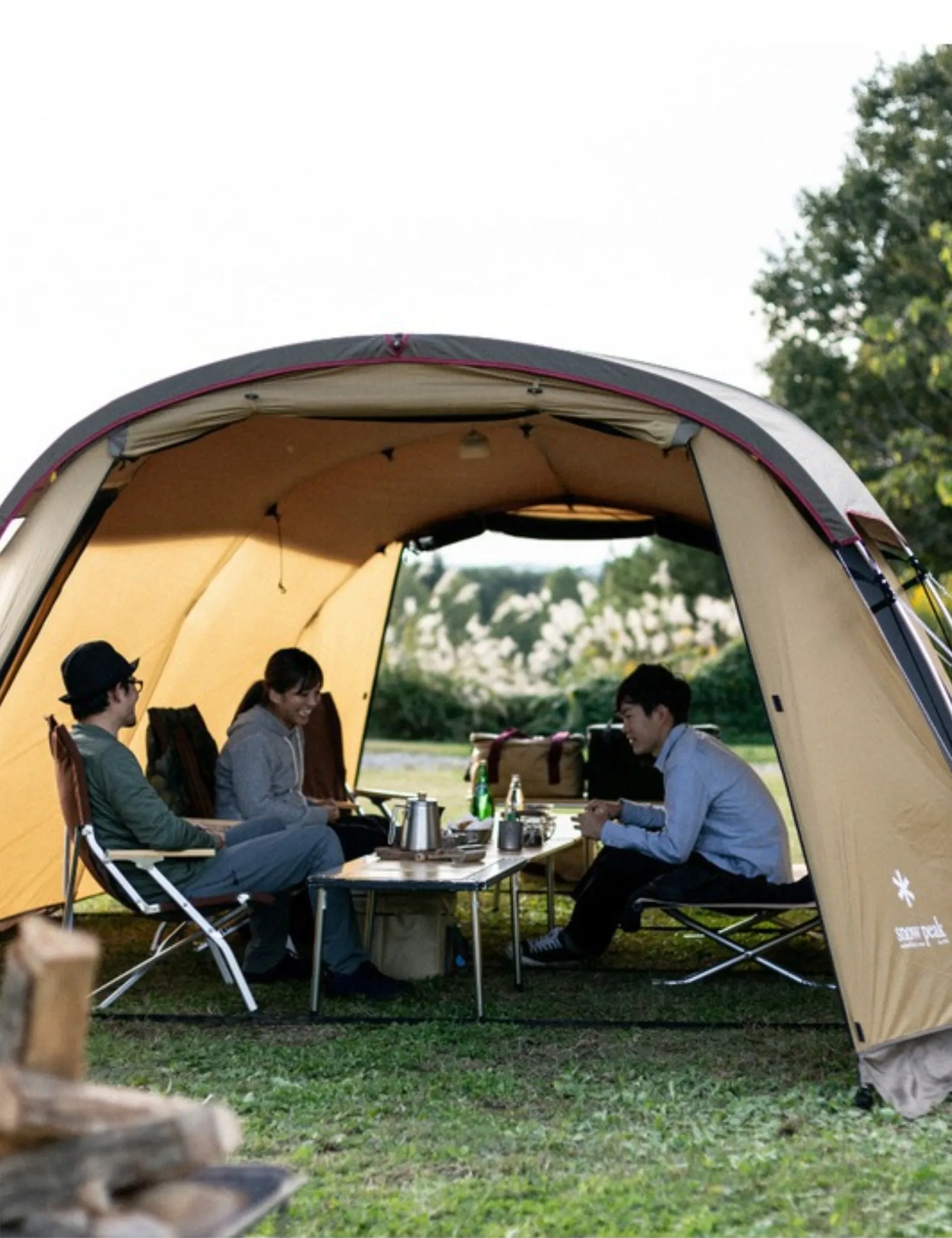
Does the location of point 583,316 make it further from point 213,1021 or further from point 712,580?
point 213,1021

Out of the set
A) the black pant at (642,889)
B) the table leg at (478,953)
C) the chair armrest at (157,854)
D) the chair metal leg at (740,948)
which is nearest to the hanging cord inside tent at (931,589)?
the black pant at (642,889)

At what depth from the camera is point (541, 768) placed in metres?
9.24

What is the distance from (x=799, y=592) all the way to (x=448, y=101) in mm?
9885

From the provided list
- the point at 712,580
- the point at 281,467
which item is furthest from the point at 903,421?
the point at 281,467

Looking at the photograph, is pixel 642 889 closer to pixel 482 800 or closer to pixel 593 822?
pixel 593 822

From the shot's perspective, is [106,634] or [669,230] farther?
[669,230]

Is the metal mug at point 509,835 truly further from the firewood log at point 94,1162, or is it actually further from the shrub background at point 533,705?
the shrub background at point 533,705

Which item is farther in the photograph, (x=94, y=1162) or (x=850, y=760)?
(x=850, y=760)

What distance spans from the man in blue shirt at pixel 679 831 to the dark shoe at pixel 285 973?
0.99m

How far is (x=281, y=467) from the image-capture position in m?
7.55

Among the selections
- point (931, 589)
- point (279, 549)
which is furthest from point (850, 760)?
point (279, 549)

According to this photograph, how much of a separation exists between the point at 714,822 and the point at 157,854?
188 centimetres

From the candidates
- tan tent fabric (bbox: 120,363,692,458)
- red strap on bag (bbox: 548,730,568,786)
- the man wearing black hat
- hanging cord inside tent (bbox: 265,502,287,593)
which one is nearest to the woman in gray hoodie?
the man wearing black hat

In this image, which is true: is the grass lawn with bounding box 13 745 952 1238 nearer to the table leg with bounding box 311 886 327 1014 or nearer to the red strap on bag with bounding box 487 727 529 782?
the table leg with bounding box 311 886 327 1014
